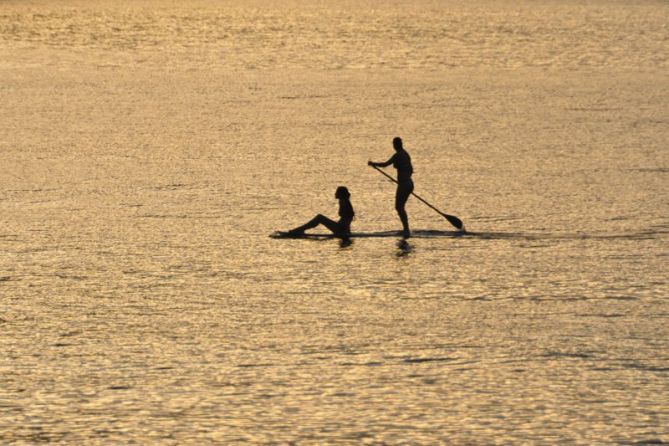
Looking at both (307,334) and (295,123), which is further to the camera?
(295,123)

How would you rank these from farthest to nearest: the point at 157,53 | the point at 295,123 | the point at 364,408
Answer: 1. the point at 157,53
2. the point at 295,123
3. the point at 364,408

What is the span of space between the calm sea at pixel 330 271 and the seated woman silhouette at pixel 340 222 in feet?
1.00

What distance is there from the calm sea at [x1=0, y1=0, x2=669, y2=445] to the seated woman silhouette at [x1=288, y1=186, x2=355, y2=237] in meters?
0.30

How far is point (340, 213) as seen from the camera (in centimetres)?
2358

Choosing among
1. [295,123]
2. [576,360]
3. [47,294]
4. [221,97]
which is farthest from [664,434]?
[221,97]

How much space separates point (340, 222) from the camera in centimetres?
2388

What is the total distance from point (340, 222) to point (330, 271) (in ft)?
8.26

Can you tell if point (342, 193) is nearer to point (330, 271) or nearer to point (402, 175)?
point (402, 175)

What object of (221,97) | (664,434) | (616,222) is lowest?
(664,434)

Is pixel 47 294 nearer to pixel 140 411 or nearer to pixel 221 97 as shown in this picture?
pixel 140 411

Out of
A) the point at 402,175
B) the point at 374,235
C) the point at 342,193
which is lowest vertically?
the point at 374,235

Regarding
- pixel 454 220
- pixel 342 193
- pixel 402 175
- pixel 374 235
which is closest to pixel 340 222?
pixel 374 235

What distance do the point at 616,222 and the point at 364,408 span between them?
11781mm

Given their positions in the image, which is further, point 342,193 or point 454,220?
point 454,220
